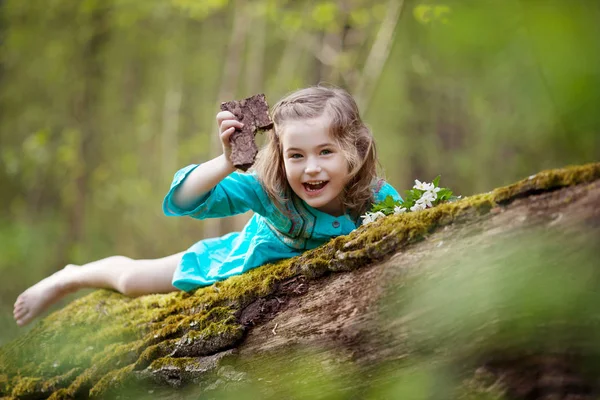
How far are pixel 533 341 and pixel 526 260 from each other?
22 centimetres

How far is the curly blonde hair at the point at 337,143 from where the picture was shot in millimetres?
3061

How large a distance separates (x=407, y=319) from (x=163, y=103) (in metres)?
16.9

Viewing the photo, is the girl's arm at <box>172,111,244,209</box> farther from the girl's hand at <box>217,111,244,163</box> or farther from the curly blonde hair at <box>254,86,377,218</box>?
the curly blonde hair at <box>254,86,377,218</box>

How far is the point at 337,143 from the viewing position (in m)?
3.01

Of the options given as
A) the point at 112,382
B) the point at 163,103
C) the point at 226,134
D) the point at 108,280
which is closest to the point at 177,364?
the point at 112,382

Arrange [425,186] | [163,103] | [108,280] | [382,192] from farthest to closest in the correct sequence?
[163,103] < [108,280] < [382,192] < [425,186]

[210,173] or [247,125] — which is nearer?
[247,125]

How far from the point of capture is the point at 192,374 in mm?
2445

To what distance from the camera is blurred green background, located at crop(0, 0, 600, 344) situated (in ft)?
33.1

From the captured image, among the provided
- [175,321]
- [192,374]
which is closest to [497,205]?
[192,374]

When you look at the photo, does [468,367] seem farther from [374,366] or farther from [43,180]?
[43,180]

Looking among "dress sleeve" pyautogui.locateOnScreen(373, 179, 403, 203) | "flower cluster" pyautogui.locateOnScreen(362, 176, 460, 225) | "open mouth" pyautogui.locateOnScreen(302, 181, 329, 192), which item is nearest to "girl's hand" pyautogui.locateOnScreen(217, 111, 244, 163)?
"open mouth" pyautogui.locateOnScreen(302, 181, 329, 192)

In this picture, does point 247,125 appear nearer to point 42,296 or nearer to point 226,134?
point 226,134

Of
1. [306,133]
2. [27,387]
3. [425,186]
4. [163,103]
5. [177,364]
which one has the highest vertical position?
[163,103]
